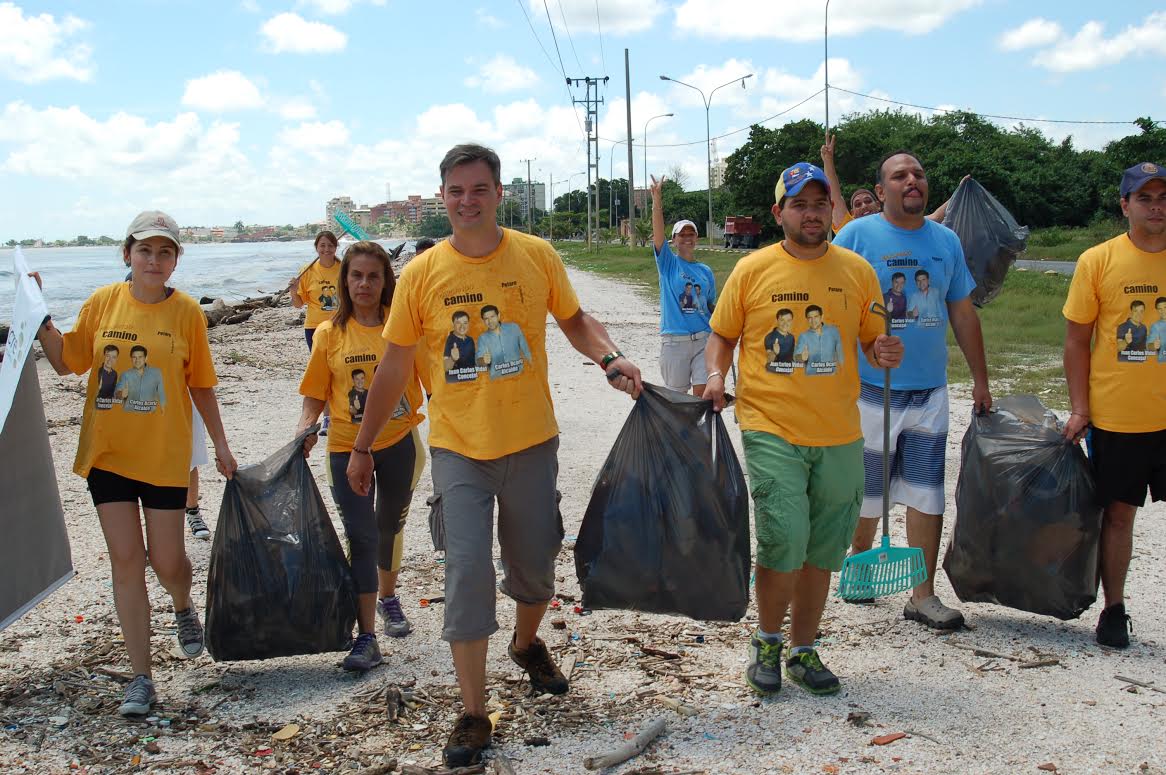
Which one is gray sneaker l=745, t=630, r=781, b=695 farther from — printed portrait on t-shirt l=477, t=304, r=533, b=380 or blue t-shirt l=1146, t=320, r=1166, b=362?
blue t-shirt l=1146, t=320, r=1166, b=362

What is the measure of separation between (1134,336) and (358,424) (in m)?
3.16

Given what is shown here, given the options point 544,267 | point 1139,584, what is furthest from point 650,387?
point 1139,584

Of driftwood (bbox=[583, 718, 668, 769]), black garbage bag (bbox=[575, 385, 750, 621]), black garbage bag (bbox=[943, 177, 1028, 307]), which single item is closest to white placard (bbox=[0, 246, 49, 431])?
black garbage bag (bbox=[575, 385, 750, 621])

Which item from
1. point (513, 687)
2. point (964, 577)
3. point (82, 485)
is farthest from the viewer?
point (82, 485)

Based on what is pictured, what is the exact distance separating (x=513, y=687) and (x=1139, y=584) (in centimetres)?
302

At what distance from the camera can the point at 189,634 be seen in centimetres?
414

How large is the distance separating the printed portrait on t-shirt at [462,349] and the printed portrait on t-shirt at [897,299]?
1950 millimetres

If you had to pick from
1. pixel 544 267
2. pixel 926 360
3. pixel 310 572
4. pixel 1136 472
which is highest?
pixel 544 267

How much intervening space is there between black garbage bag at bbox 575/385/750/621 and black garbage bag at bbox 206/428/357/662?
3.50ft

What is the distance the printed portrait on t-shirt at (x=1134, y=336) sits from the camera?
3.97 m

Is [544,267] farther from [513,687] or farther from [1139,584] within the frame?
[1139,584]

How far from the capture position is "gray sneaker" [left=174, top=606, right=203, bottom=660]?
4121mm

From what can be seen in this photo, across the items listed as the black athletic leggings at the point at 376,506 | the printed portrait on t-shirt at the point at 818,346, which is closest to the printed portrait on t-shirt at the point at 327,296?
the black athletic leggings at the point at 376,506

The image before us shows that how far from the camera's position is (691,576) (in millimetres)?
3629
